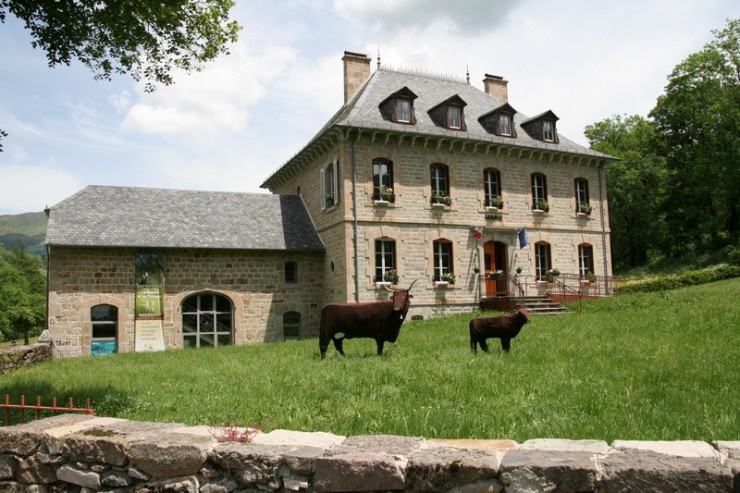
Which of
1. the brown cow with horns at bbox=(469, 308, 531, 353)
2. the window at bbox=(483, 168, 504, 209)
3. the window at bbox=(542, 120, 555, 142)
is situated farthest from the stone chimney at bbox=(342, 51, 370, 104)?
the brown cow with horns at bbox=(469, 308, 531, 353)

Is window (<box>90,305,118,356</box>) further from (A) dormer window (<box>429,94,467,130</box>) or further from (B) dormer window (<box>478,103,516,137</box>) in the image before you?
(B) dormer window (<box>478,103,516,137</box>)

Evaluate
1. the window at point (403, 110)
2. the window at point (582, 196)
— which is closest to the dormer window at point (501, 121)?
the window at point (403, 110)

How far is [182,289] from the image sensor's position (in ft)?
71.5

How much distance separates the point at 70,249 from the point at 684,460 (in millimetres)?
21032

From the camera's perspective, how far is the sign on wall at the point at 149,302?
2092 centimetres

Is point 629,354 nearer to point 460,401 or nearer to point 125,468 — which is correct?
point 460,401

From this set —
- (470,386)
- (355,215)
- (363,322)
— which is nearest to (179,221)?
(355,215)

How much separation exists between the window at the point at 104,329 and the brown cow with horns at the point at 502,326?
14.2 m

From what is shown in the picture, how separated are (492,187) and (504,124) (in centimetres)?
278

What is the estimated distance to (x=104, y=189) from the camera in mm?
23781

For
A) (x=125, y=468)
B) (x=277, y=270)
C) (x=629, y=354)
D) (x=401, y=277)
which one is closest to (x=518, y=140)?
(x=401, y=277)

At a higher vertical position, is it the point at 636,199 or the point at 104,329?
the point at 636,199

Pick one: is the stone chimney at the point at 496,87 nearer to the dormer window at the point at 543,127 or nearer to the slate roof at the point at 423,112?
the slate roof at the point at 423,112

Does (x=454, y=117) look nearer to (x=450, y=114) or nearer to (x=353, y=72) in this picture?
(x=450, y=114)
